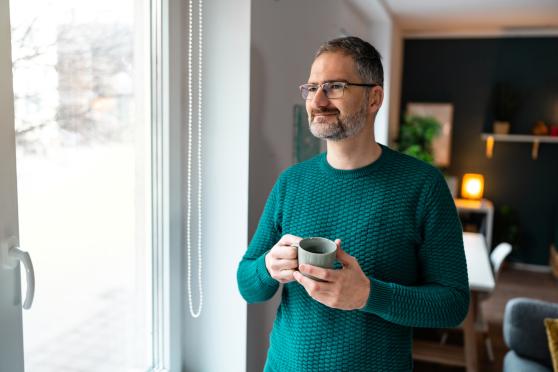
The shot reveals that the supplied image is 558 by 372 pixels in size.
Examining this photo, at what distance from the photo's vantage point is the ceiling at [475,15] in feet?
13.6

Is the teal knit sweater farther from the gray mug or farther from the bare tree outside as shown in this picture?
the bare tree outside

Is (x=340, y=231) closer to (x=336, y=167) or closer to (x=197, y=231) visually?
(x=336, y=167)

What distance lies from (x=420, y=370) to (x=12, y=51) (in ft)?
9.62

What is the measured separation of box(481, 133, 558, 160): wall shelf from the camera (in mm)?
5234

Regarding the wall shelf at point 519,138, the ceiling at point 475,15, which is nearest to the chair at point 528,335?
the ceiling at point 475,15

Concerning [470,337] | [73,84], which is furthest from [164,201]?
[470,337]

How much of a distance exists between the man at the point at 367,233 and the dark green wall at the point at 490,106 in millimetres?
4737

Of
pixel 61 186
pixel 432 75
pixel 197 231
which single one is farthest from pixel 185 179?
pixel 432 75

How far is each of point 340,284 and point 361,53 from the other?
21.6 inches

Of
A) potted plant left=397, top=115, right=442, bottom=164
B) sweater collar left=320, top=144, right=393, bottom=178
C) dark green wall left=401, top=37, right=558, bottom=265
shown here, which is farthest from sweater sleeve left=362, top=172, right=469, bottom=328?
dark green wall left=401, top=37, right=558, bottom=265

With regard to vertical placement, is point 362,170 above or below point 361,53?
below

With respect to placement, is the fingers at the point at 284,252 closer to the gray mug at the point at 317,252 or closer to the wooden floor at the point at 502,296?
the gray mug at the point at 317,252

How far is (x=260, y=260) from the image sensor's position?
1274 millimetres

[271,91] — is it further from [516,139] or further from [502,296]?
[516,139]
